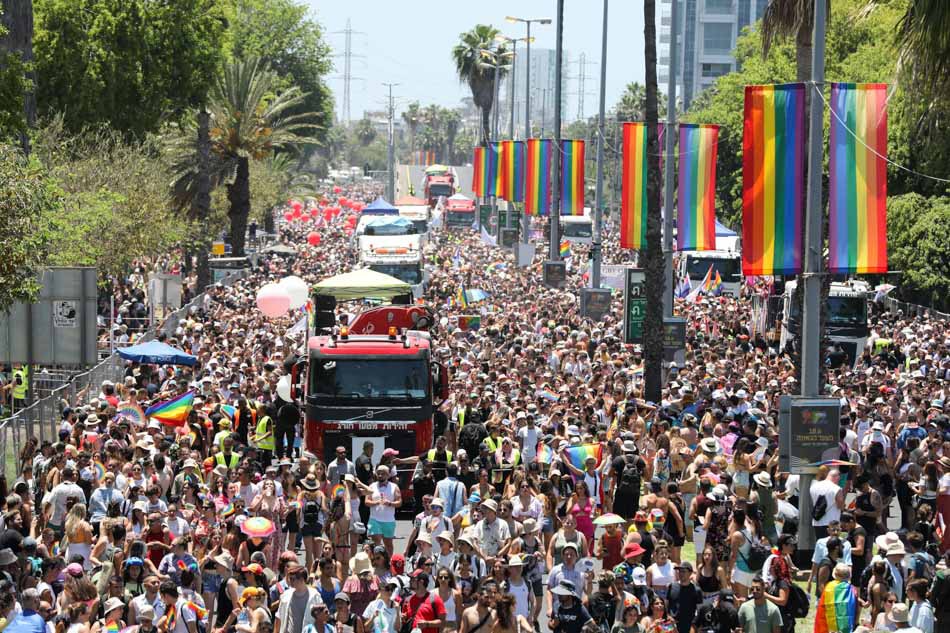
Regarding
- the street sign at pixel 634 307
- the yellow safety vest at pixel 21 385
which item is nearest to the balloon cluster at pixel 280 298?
the yellow safety vest at pixel 21 385

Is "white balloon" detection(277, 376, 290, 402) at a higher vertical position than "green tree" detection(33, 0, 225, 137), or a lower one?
lower

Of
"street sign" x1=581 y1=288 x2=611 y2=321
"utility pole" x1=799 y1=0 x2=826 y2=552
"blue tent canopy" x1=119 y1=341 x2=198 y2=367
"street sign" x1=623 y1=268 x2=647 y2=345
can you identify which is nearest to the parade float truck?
"utility pole" x1=799 y1=0 x2=826 y2=552

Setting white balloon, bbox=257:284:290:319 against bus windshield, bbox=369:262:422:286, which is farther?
bus windshield, bbox=369:262:422:286

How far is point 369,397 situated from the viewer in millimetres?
20859

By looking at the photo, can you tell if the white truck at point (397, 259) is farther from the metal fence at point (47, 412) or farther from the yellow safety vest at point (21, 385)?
the yellow safety vest at point (21, 385)

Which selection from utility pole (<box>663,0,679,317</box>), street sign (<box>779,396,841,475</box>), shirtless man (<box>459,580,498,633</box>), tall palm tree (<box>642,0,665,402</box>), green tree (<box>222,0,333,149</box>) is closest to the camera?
shirtless man (<box>459,580,498,633</box>)

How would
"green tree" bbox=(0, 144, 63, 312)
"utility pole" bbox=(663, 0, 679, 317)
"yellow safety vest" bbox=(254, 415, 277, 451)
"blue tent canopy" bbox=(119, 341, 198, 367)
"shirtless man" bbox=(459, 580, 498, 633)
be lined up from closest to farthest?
"shirtless man" bbox=(459, 580, 498, 633)
"green tree" bbox=(0, 144, 63, 312)
"yellow safety vest" bbox=(254, 415, 277, 451)
"blue tent canopy" bbox=(119, 341, 198, 367)
"utility pole" bbox=(663, 0, 679, 317)

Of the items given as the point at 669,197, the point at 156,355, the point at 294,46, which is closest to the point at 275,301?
the point at 156,355

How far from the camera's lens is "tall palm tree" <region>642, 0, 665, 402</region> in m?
27.5

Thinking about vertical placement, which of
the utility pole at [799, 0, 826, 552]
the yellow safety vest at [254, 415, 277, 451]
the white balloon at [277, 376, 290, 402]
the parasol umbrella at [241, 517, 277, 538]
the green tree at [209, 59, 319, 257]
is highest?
the green tree at [209, 59, 319, 257]

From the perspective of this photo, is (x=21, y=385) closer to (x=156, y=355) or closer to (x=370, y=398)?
(x=156, y=355)

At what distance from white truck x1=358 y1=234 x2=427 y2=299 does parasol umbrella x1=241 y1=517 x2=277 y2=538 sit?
30976mm

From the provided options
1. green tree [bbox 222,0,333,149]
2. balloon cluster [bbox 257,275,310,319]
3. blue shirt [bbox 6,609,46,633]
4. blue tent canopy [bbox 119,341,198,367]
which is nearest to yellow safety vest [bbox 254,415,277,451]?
blue tent canopy [bbox 119,341,198,367]

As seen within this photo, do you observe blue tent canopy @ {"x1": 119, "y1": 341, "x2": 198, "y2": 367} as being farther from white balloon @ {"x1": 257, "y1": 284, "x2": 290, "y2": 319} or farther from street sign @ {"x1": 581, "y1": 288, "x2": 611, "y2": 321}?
street sign @ {"x1": 581, "y1": 288, "x2": 611, "y2": 321}
